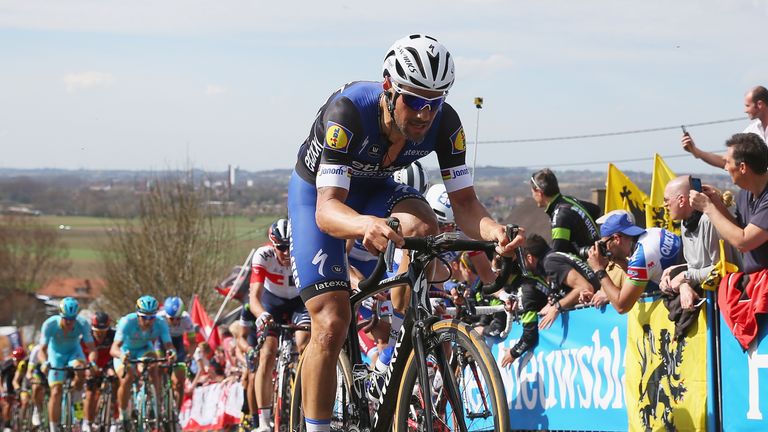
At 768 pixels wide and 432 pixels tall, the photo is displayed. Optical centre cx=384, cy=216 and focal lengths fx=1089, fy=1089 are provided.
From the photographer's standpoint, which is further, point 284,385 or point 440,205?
point 440,205

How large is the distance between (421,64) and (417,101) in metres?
0.21

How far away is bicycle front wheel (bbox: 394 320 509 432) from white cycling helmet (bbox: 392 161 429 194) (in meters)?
3.54

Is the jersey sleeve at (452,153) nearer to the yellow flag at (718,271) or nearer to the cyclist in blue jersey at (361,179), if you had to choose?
the cyclist in blue jersey at (361,179)

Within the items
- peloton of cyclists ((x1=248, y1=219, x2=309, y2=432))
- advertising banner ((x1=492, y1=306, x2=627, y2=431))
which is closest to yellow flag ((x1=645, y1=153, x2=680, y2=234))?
advertising banner ((x1=492, y1=306, x2=627, y2=431))

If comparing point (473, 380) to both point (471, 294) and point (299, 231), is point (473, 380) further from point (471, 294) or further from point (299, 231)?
point (471, 294)

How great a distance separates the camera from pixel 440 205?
939 centimetres

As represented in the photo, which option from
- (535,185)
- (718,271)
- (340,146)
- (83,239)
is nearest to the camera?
(340,146)

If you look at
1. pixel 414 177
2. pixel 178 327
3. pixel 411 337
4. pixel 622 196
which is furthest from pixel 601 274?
pixel 178 327

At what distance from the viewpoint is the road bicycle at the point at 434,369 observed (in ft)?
17.3

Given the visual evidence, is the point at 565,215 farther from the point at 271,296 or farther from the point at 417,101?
the point at 417,101

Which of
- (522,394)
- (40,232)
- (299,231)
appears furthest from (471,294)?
(40,232)

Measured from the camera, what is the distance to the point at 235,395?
18141 millimetres

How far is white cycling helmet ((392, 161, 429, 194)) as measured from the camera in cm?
917

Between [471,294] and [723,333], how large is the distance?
3.74 metres
